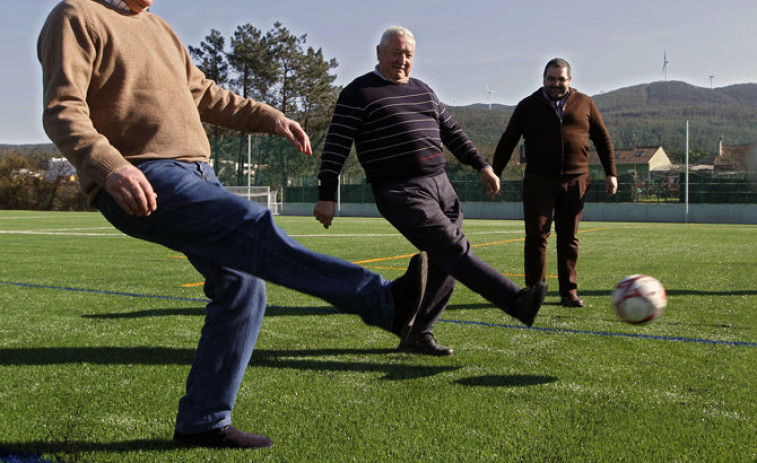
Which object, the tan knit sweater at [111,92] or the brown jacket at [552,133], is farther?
the brown jacket at [552,133]

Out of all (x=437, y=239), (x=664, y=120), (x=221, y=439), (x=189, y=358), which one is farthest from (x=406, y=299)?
(x=664, y=120)

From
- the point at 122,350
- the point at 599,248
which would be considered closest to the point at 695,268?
the point at 599,248

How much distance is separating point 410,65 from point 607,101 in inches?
7852

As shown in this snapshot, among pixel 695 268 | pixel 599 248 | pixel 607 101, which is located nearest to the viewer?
pixel 695 268

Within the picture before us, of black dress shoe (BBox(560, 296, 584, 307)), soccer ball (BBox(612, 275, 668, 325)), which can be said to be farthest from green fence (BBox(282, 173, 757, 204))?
soccer ball (BBox(612, 275, 668, 325))

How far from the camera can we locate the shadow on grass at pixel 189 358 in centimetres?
355

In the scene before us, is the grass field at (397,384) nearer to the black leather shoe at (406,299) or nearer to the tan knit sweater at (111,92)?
the black leather shoe at (406,299)

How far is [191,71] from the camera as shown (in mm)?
2705

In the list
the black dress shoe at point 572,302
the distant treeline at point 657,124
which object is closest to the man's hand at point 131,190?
the black dress shoe at point 572,302

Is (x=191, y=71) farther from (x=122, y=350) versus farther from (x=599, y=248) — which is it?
(x=599, y=248)

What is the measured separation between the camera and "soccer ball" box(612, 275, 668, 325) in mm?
3496

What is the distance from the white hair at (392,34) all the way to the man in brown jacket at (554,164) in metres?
2.35

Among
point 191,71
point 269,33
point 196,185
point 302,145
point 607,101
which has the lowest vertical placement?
point 196,185

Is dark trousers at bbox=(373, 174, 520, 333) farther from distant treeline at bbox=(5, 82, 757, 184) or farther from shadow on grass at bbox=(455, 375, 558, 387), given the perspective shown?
distant treeline at bbox=(5, 82, 757, 184)
